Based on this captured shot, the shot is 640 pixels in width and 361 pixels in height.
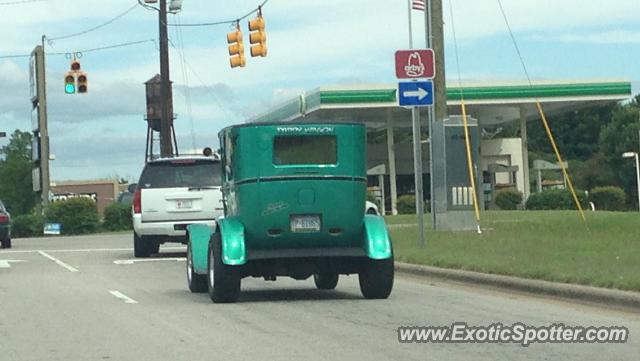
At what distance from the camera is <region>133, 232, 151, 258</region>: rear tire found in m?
25.8

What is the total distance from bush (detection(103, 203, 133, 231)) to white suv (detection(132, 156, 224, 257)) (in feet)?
83.0

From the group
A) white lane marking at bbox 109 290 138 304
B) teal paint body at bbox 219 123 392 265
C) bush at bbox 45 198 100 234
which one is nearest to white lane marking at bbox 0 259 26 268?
white lane marking at bbox 109 290 138 304

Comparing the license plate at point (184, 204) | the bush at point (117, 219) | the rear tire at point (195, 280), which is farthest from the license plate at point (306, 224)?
the bush at point (117, 219)

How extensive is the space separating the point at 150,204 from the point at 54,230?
25291mm

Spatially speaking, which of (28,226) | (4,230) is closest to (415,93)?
(4,230)

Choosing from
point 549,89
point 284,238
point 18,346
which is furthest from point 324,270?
point 549,89

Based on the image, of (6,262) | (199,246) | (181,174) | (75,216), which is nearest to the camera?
(199,246)

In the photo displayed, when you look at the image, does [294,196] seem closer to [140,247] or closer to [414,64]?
[414,64]

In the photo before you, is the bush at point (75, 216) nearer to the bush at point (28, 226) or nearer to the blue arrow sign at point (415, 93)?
the bush at point (28, 226)

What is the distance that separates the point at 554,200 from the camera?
47094 mm

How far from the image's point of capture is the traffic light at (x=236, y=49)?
1202 inches

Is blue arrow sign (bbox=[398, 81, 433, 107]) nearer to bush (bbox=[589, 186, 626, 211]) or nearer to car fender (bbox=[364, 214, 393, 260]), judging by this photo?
car fender (bbox=[364, 214, 393, 260])

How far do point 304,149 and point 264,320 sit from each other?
96.9 inches

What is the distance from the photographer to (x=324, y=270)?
15.3m
